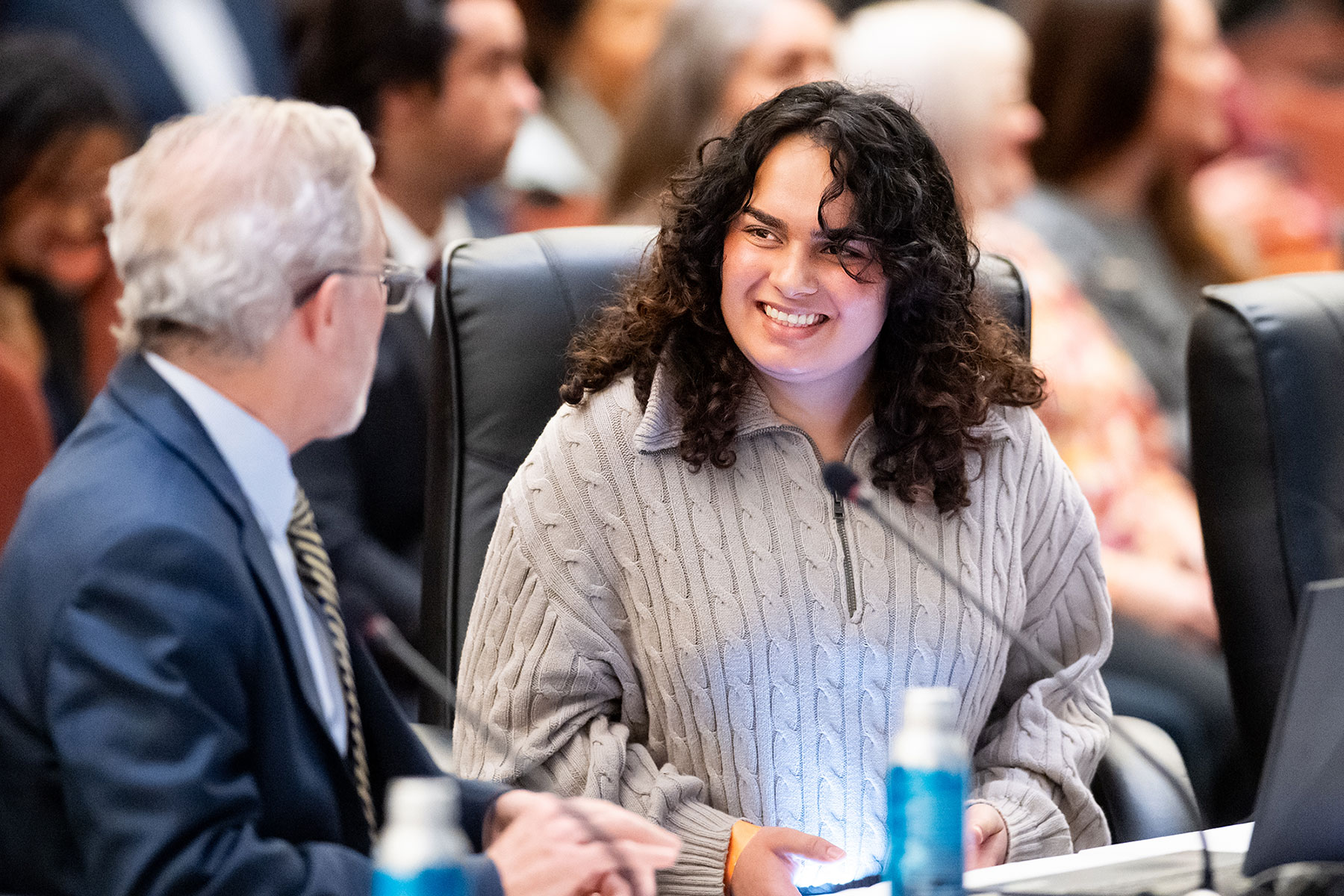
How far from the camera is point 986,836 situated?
1.34 meters

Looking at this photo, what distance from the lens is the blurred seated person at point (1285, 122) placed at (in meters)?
3.39

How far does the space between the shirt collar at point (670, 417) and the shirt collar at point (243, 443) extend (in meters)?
0.39

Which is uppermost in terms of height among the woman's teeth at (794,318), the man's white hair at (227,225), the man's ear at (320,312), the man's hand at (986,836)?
the man's white hair at (227,225)

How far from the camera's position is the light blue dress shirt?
42.0 inches

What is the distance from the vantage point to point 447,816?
85 centimetres

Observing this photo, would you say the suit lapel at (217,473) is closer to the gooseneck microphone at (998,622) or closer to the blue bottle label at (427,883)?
the blue bottle label at (427,883)

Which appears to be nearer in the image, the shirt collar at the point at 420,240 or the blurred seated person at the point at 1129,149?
the shirt collar at the point at 420,240

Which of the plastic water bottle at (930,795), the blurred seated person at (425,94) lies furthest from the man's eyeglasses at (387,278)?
the blurred seated person at (425,94)

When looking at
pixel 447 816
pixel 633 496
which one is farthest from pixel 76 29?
pixel 447 816

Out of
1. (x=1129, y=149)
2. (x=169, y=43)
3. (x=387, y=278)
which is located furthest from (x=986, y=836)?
(x=169, y=43)

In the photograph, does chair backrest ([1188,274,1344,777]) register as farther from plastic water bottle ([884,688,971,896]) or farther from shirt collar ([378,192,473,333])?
shirt collar ([378,192,473,333])

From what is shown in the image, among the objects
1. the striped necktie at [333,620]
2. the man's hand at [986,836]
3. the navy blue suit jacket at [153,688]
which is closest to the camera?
the navy blue suit jacket at [153,688]

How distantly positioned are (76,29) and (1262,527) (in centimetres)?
229

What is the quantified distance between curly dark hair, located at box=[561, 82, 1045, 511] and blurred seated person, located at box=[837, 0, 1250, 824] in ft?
1.44
